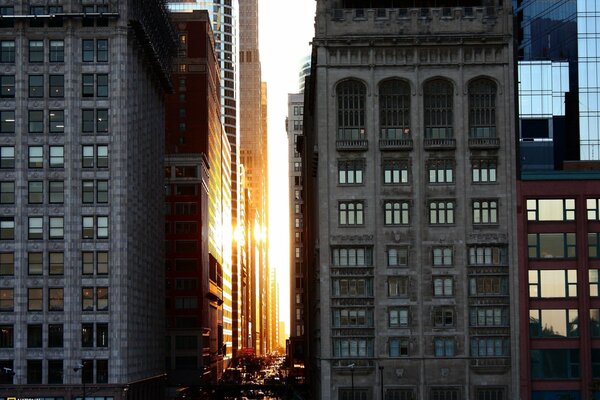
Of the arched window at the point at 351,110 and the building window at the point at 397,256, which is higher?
the arched window at the point at 351,110

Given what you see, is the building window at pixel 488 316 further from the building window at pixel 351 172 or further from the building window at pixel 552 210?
the building window at pixel 351 172

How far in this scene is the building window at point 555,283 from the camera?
11762cm

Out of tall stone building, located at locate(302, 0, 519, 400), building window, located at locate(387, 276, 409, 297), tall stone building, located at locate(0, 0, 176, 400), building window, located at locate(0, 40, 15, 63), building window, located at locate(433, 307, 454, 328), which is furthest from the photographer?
building window, located at locate(0, 40, 15, 63)

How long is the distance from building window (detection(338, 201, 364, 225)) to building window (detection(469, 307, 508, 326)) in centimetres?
1490

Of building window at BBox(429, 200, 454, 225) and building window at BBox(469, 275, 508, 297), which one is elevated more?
building window at BBox(429, 200, 454, 225)

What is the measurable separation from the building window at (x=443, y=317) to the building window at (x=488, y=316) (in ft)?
6.68

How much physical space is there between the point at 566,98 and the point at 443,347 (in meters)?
38.4

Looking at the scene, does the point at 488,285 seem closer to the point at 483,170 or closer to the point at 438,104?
the point at 483,170

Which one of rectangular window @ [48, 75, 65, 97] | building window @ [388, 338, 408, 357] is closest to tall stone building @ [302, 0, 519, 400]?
building window @ [388, 338, 408, 357]

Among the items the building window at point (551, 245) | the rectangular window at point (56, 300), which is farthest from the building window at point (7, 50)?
the building window at point (551, 245)

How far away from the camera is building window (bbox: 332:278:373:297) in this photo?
118 m

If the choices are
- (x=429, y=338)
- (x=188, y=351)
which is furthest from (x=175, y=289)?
(x=429, y=338)

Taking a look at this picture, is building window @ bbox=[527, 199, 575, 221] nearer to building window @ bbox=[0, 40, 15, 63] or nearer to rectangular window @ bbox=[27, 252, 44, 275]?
rectangular window @ bbox=[27, 252, 44, 275]

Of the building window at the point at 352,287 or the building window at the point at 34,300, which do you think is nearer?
the building window at the point at 34,300
